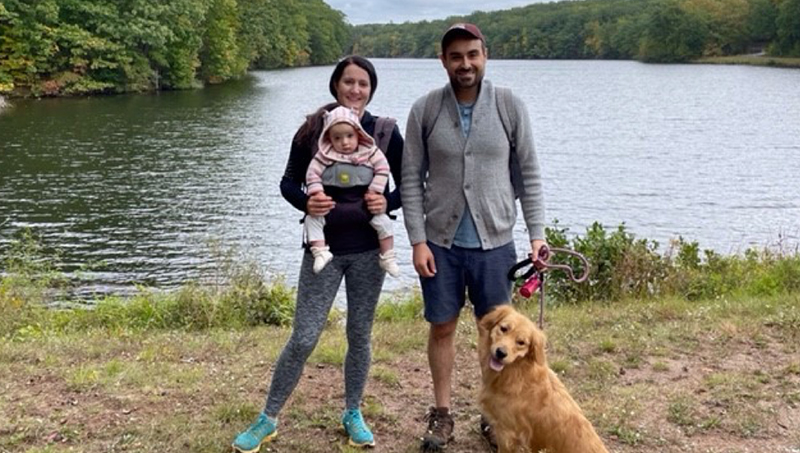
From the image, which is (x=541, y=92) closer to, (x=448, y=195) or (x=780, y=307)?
(x=780, y=307)

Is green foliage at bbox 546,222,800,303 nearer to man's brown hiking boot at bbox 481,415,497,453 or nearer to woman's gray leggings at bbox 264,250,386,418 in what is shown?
man's brown hiking boot at bbox 481,415,497,453

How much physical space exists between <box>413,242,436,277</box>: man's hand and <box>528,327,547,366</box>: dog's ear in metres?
0.70

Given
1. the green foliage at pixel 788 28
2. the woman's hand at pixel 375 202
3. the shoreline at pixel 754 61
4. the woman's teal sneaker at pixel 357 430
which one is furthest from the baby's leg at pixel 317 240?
the green foliage at pixel 788 28

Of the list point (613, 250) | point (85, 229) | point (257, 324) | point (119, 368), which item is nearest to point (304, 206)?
point (119, 368)

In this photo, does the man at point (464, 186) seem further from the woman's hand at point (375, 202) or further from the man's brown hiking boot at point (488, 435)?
the man's brown hiking boot at point (488, 435)

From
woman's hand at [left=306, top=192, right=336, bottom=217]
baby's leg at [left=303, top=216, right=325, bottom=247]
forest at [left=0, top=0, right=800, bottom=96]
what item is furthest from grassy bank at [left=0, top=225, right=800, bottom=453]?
forest at [left=0, top=0, right=800, bottom=96]

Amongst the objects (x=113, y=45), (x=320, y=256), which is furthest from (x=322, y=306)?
(x=113, y=45)

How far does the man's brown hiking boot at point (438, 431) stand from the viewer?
4.39 metres

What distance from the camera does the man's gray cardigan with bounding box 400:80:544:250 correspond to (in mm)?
A: 3980

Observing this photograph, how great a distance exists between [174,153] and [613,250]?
22147mm

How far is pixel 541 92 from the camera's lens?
195 feet

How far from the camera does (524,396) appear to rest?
148 inches

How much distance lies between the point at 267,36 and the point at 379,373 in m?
89.4

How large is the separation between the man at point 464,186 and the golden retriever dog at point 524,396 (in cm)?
40
